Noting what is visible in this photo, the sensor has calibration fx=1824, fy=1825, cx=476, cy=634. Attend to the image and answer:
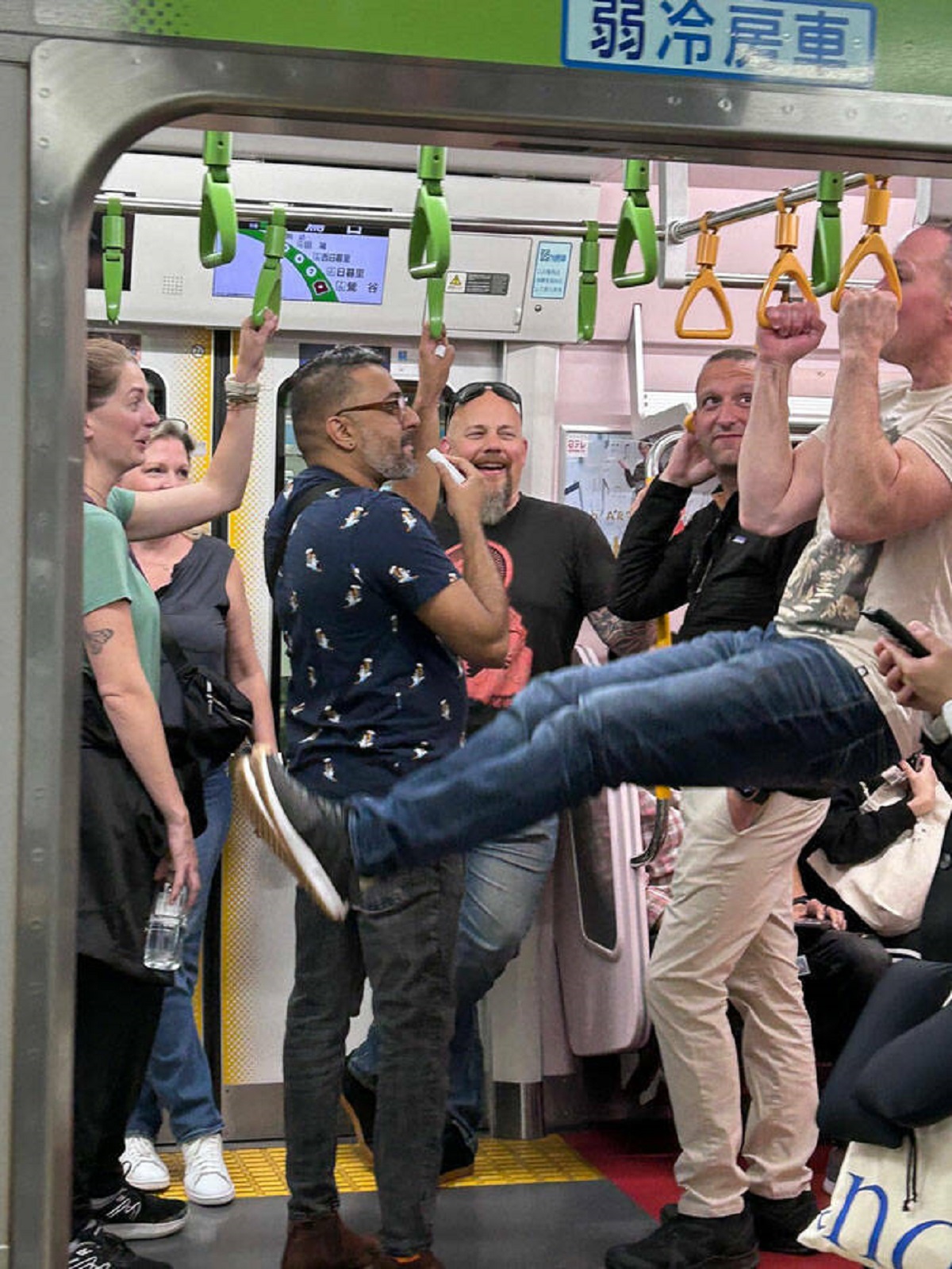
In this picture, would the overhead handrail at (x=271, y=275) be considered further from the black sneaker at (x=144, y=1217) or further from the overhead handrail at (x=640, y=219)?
the black sneaker at (x=144, y=1217)

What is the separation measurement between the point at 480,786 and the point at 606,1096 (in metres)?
2.99

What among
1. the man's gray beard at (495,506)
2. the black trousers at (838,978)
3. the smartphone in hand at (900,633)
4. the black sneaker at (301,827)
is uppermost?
the man's gray beard at (495,506)

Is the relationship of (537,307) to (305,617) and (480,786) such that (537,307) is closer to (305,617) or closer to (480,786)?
(305,617)

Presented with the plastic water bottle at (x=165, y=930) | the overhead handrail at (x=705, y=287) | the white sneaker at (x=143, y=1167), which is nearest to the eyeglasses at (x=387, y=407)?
the overhead handrail at (x=705, y=287)

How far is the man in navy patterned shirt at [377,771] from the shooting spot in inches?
143

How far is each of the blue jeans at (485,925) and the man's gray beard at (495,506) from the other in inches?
34.1

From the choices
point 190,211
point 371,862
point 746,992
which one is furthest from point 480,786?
point 190,211

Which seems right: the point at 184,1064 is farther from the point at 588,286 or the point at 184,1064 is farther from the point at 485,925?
the point at 588,286

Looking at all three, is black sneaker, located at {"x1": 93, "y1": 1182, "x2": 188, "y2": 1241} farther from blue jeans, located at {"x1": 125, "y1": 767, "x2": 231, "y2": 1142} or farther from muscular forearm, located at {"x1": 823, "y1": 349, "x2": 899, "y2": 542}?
muscular forearm, located at {"x1": 823, "y1": 349, "x2": 899, "y2": 542}

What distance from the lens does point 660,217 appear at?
4711 mm

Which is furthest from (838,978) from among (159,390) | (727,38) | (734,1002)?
(727,38)

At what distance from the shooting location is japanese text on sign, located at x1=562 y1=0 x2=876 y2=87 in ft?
8.23

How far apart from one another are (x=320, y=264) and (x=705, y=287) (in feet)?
6.68

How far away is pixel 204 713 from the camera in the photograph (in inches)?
161
